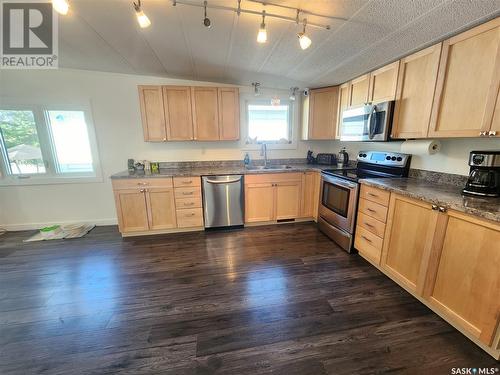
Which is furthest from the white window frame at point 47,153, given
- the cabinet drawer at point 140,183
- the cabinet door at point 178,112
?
the cabinet door at point 178,112

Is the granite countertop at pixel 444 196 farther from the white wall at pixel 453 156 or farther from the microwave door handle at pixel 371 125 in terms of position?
the microwave door handle at pixel 371 125

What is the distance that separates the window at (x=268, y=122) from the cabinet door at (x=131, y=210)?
207cm

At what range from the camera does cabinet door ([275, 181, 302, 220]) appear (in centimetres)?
343

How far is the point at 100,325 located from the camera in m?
1.62

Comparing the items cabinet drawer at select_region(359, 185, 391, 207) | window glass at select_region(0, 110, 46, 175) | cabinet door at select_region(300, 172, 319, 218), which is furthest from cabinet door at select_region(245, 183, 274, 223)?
window glass at select_region(0, 110, 46, 175)

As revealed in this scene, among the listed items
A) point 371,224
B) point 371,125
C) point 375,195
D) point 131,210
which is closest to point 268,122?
point 371,125

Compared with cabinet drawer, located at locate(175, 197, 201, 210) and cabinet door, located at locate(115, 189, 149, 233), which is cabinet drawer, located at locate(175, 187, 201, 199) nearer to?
cabinet drawer, located at locate(175, 197, 201, 210)

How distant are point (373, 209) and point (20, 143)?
514 cm

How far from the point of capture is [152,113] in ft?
10.3

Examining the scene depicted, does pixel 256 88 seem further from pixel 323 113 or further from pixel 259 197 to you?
pixel 259 197

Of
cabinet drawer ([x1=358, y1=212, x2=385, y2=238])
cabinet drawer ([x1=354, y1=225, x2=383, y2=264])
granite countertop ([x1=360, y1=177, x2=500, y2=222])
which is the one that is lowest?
cabinet drawer ([x1=354, y1=225, x2=383, y2=264])

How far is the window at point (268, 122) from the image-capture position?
12.3 feet

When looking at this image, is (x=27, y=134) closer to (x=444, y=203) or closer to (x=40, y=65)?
(x=40, y=65)

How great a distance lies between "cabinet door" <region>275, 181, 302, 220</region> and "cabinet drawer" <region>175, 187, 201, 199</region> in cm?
127
